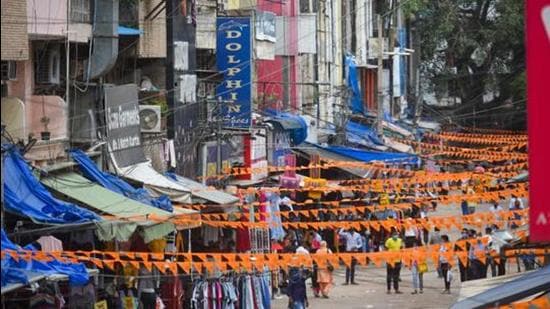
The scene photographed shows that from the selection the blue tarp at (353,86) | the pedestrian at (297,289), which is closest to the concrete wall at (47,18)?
the pedestrian at (297,289)

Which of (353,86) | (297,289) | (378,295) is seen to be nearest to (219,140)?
(378,295)

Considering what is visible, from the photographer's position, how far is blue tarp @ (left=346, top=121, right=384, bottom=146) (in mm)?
47906

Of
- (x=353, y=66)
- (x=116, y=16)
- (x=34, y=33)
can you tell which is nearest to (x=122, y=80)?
(x=116, y=16)

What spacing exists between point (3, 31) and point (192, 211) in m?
6.04

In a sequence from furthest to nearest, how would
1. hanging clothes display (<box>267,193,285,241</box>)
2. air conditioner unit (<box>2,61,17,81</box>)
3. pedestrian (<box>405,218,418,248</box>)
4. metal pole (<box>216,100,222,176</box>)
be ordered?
pedestrian (<box>405,218,418,248</box>) < metal pole (<box>216,100,222,176</box>) < hanging clothes display (<box>267,193,285,241</box>) < air conditioner unit (<box>2,61,17,81</box>)

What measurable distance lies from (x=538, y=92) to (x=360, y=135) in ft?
139

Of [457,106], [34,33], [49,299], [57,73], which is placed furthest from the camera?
[457,106]

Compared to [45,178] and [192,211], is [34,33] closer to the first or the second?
[45,178]

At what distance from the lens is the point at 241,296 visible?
81.6 ft

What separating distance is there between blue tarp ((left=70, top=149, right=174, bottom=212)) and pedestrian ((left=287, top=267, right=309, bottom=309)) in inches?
159

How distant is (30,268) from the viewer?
15.6 metres

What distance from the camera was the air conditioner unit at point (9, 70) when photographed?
20.3 meters

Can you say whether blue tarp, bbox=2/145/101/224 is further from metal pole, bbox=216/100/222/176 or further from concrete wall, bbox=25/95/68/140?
metal pole, bbox=216/100/222/176

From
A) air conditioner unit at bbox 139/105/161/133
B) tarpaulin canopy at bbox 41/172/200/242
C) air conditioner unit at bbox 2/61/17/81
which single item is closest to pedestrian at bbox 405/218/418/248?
air conditioner unit at bbox 139/105/161/133
